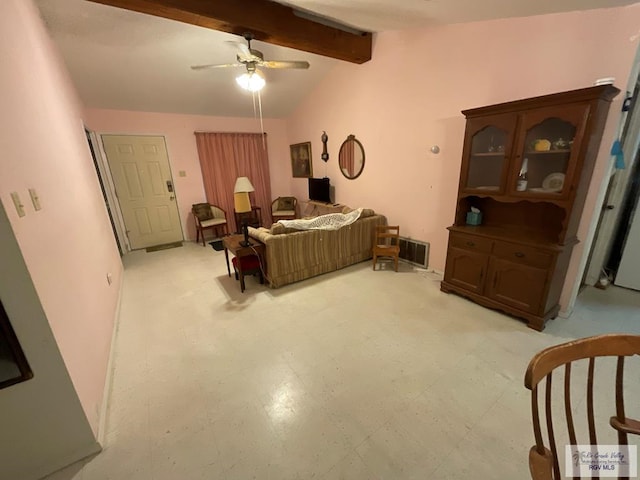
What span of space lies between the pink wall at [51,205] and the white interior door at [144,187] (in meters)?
1.99

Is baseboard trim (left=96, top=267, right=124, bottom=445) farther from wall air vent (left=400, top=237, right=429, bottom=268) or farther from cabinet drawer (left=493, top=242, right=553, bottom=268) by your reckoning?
wall air vent (left=400, top=237, right=429, bottom=268)

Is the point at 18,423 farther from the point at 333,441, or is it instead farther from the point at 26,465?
the point at 333,441

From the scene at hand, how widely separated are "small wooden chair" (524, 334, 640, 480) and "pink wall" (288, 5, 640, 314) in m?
1.93

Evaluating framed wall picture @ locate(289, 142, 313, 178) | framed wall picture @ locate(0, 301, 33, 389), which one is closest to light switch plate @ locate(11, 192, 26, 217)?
framed wall picture @ locate(0, 301, 33, 389)

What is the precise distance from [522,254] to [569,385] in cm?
180

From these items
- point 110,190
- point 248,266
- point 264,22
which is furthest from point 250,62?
point 110,190

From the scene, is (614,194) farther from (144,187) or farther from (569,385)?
(144,187)

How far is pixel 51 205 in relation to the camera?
1.60 m

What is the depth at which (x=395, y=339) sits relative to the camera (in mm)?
2146

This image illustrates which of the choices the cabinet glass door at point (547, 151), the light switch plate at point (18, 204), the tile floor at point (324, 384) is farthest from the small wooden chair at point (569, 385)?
the light switch plate at point (18, 204)

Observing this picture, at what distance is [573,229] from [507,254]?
495mm

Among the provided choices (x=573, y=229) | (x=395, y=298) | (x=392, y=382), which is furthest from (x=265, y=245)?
(x=573, y=229)

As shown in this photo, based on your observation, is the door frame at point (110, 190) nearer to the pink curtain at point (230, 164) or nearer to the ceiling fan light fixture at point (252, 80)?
the pink curtain at point (230, 164)

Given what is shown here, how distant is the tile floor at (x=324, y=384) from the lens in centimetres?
131
